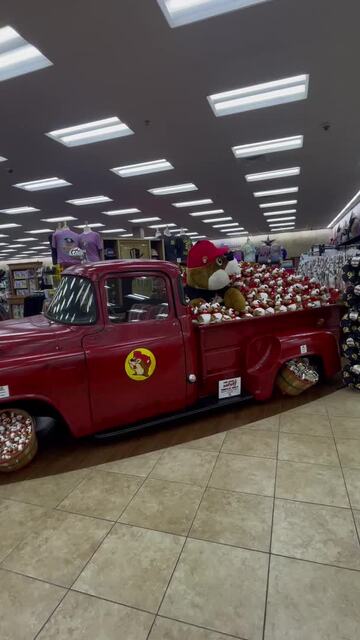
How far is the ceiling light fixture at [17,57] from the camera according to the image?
3834mm

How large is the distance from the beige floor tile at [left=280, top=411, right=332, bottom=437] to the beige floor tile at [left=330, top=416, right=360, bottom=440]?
2.0 inches

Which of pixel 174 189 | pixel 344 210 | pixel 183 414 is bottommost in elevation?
pixel 183 414

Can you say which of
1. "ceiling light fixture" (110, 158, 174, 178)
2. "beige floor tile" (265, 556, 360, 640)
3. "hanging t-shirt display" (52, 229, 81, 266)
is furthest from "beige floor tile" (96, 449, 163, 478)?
"ceiling light fixture" (110, 158, 174, 178)

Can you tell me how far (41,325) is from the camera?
268 cm

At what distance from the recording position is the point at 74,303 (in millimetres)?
2686

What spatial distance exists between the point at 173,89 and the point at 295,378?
14.5 feet

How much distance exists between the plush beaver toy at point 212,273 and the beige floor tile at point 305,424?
3.73 feet

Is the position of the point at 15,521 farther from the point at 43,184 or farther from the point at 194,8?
the point at 43,184

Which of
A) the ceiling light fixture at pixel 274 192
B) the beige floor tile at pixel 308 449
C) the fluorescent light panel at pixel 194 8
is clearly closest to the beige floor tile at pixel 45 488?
the beige floor tile at pixel 308 449

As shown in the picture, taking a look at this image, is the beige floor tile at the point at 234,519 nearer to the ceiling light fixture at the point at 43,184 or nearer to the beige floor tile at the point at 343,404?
the beige floor tile at the point at 343,404

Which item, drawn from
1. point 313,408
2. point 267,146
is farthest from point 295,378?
point 267,146

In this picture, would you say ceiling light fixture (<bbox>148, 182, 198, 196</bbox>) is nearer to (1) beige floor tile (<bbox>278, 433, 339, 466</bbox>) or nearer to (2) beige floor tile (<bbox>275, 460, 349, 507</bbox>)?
(1) beige floor tile (<bbox>278, 433, 339, 466</bbox>)

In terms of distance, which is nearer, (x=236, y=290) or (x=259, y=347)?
(x=259, y=347)

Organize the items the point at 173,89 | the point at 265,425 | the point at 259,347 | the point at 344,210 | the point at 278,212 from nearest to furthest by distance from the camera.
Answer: the point at 265,425 < the point at 259,347 < the point at 173,89 < the point at 278,212 < the point at 344,210
